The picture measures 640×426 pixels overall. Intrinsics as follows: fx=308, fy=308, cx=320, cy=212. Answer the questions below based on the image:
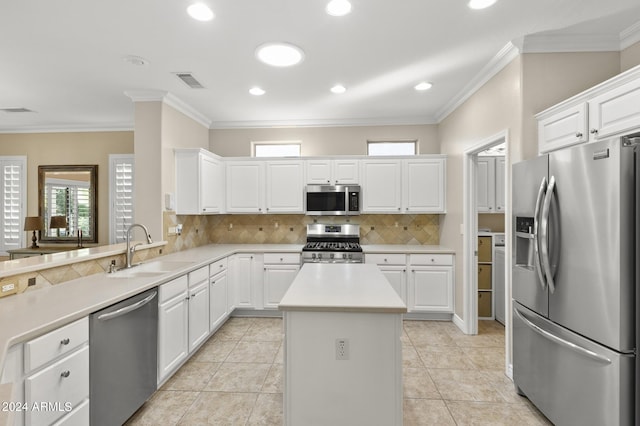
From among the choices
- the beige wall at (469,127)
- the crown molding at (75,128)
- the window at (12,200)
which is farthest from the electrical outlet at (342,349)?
the window at (12,200)

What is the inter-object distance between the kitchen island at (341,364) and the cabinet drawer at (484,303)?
2.98 metres

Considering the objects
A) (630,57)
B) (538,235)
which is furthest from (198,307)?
(630,57)

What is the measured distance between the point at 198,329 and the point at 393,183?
10.2ft

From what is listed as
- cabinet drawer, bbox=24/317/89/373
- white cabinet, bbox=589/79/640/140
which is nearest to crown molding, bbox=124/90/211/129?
cabinet drawer, bbox=24/317/89/373

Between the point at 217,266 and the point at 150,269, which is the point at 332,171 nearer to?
the point at 217,266

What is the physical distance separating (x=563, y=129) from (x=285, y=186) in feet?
10.8

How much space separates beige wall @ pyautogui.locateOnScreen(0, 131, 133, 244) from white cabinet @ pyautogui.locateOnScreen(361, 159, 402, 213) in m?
3.94

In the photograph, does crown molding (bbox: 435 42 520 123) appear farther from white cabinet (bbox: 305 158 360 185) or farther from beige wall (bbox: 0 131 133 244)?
beige wall (bbox: 0 131 133 244)

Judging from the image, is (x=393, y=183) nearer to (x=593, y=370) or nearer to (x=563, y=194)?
(x=563, y=194)

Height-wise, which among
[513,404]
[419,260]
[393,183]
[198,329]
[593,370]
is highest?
[393,183]

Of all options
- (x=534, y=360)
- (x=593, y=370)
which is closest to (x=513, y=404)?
(x=534, y=360)

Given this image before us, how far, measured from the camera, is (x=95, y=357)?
177cm

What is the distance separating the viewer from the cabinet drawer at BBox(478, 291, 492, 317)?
4.18m

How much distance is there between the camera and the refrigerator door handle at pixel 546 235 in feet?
6.41
